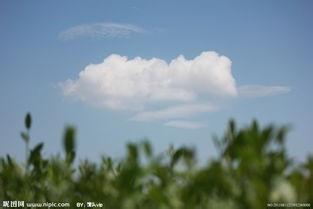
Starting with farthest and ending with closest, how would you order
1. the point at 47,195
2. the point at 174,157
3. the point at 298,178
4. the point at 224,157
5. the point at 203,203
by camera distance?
1. the point at 47,195
2. the point at 174,157
3. the point at 224,157
4. the point at 203,203
5. the point at 298,178

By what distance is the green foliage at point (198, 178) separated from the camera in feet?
8.19

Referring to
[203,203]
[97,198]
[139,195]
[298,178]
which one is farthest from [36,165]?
[298,178]

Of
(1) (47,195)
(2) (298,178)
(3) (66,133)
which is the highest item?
(3) (66,133)

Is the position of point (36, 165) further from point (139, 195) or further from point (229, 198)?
point (229, 198)

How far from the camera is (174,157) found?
396 centimetres

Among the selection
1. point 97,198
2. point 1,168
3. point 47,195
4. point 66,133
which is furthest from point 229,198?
point 1,168

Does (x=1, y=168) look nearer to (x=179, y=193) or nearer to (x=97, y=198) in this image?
(x=97, y=198)

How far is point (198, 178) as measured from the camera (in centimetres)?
268

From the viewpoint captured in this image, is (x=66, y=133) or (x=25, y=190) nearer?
(x=66, y=133)

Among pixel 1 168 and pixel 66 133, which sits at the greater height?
pixel 66 133

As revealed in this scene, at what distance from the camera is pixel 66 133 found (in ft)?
13.0

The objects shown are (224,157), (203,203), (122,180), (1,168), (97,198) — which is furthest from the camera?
(1,168)

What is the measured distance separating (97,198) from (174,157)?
76 cm

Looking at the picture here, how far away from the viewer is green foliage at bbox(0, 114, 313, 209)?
2.50m
